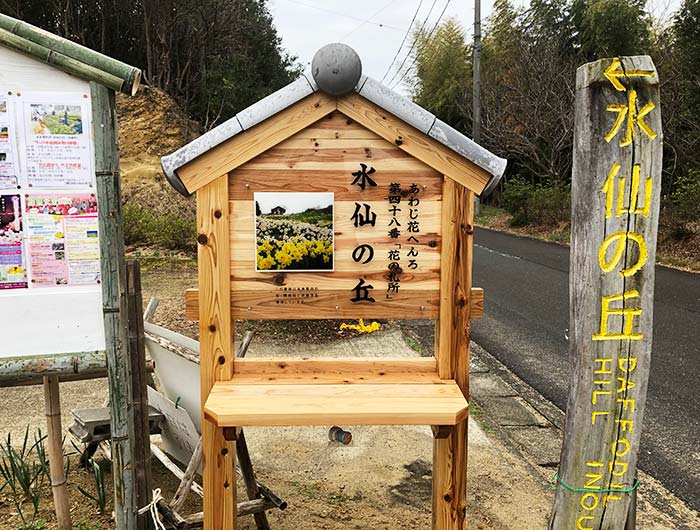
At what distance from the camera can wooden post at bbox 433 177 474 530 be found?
7.48 feet

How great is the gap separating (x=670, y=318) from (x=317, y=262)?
641 centimetres

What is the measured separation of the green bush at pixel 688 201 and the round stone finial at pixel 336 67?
38.3 ft

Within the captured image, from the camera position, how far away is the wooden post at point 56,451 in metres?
2.74

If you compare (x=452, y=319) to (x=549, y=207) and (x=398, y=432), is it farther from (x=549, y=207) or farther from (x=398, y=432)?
(x=549, y=207)

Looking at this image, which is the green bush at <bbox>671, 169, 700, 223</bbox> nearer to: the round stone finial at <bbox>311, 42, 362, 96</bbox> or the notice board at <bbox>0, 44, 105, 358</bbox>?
the round stone finial at <bbox>311, 42, 362, 96</bbox>

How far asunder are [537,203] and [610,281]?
51.8ft

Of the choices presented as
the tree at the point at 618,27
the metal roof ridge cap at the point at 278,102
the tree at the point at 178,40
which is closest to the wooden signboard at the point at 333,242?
the metal roof ridge cap at the point at 278,102

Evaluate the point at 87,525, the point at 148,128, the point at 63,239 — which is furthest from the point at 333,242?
the point at 148,128

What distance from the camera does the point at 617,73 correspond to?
6.50ft

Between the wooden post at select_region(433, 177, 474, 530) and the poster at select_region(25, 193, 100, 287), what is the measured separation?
142 centimetres

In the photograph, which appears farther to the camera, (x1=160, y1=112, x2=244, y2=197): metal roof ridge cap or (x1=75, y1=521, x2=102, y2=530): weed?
(x1=75, y1=521, x2=102, y2=530): weed

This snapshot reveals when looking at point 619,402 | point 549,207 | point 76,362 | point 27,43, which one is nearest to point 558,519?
point 619,402

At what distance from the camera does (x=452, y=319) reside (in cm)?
232

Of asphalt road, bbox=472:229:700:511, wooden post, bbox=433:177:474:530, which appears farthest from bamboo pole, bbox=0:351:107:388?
asphalt road, bbox=472:229:700:511
